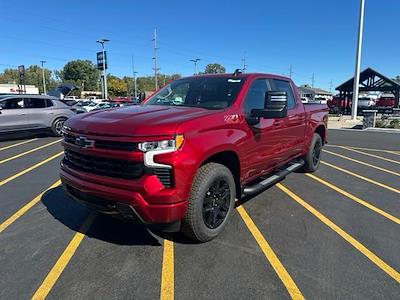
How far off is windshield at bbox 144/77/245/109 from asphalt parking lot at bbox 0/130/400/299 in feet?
5.23

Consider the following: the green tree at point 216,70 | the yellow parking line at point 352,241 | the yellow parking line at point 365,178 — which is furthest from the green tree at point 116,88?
the yellow parking line at point 352,241

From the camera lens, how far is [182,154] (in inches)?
126

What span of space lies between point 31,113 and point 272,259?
36.1 feet

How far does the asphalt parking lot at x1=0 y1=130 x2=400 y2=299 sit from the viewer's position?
2.99 metres

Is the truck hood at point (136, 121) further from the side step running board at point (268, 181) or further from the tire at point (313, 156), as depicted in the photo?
the tire at point (313, 156)

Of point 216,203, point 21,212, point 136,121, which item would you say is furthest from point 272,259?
point 21,212

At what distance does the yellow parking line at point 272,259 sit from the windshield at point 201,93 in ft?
5.12

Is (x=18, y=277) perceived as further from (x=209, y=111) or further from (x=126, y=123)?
(x=209, y=111)

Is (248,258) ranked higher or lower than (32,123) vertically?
lower

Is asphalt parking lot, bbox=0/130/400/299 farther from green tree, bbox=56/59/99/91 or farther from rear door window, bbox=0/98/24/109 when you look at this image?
green tree, bbox=56/59/99/91

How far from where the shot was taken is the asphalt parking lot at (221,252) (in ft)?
9.80

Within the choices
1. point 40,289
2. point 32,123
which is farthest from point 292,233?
point 32,123

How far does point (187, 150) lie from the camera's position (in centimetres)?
325

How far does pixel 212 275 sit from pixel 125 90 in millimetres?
121078
